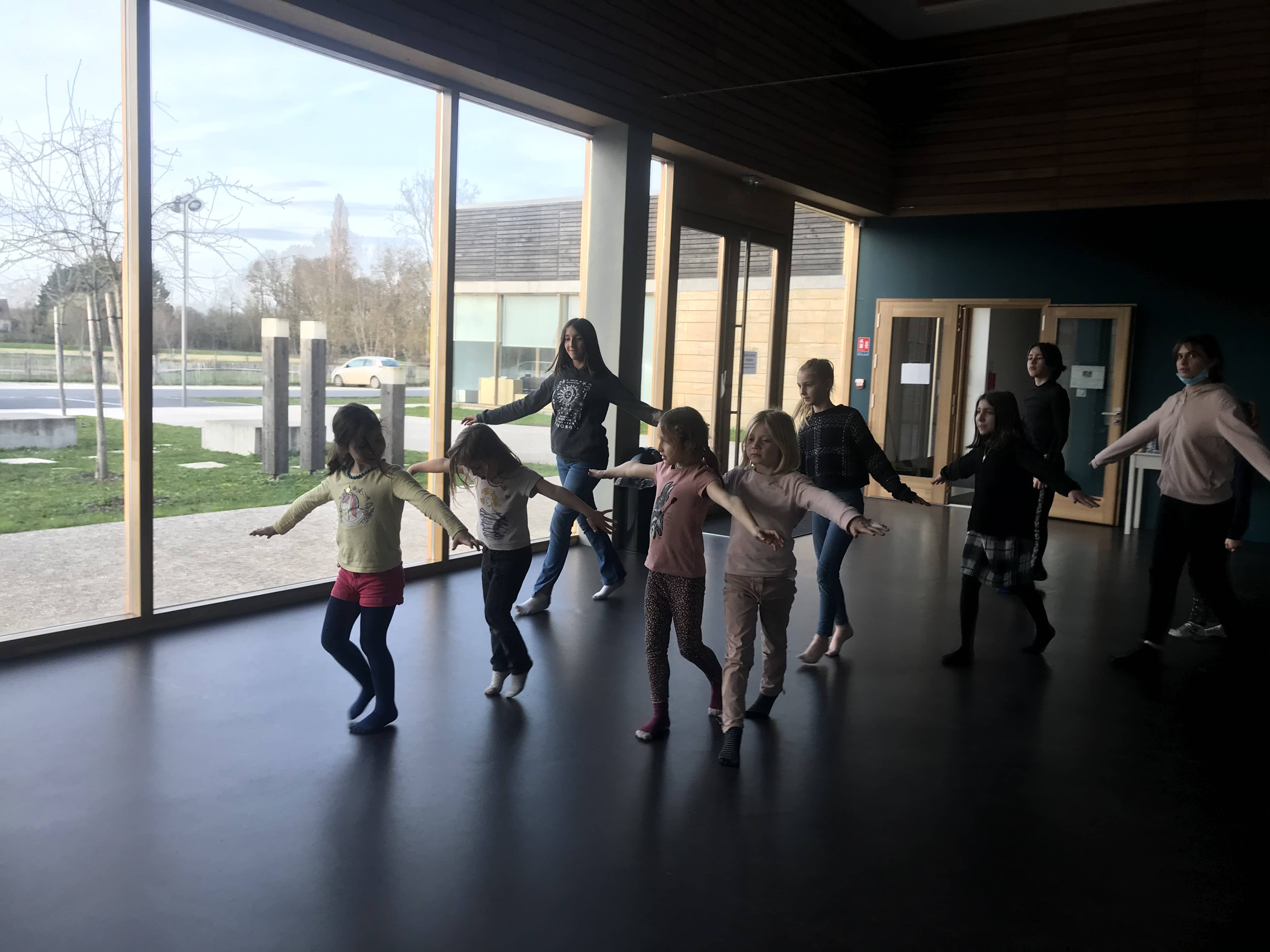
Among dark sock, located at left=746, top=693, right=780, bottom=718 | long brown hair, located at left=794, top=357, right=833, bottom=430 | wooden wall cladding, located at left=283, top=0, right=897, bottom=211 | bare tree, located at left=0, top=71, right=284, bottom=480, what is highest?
wooden wall cladding, located at left=283, top=0, right=897, bottom=211

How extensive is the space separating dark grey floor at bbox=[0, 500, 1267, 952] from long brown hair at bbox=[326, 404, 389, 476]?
97 centimetres

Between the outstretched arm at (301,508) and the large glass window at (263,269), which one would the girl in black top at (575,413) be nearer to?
the large glass window at (263,269)

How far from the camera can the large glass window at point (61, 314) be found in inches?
166

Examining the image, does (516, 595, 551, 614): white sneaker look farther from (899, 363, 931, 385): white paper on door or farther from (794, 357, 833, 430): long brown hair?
(899, 363, 931, 385): white paper on door

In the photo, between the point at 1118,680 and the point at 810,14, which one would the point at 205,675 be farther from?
the point at 810,14

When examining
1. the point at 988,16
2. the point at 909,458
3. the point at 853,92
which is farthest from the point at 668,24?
the point at 909,458

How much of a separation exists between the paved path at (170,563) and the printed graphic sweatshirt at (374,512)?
5.24 feet

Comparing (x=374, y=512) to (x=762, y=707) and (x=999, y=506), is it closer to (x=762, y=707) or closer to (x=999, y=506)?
(x=762, y=707)

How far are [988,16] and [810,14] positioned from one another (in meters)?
1.88

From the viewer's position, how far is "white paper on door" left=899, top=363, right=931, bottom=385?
1049 centimetres

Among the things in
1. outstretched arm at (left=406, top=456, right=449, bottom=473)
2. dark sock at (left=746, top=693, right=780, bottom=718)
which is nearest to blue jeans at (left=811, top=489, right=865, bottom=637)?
dark sock at (left=746, top=693, right=780, bottom=718)

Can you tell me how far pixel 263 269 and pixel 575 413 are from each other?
5.90 feet

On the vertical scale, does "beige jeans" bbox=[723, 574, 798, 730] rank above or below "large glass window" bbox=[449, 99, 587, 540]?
below

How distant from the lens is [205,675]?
13.7ft
